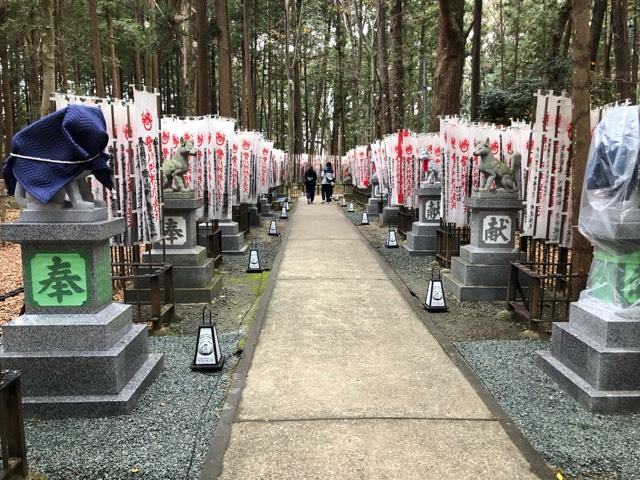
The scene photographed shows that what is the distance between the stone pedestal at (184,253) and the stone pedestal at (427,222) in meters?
5.11

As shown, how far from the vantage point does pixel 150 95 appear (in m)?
6.27

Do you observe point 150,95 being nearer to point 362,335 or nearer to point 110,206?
point 110,206

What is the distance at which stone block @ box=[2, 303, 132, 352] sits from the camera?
390cm

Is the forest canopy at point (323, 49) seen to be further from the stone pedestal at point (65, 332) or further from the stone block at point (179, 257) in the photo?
the stone pedestal at point (65, 332)

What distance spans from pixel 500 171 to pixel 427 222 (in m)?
3.83

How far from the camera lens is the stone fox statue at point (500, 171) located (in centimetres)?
740

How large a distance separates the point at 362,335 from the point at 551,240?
273cm

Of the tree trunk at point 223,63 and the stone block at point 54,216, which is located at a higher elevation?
the tree trunk at point 223,63

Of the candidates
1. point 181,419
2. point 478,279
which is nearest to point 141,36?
point 478,279

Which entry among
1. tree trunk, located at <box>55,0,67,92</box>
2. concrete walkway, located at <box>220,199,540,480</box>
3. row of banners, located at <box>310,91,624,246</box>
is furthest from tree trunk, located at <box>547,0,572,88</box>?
tree trunk, located at <box>55,0,67,92</box>

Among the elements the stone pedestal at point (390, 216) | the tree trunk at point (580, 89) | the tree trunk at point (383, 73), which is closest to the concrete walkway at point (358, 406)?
the tree trunk at point (580, 89)

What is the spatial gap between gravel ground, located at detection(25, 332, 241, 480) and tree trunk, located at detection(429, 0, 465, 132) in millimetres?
8879

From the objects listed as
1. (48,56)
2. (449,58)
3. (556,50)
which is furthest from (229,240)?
(556,50)

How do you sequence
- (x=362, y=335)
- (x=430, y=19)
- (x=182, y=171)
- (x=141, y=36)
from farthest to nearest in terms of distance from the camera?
(x=430, y=19), (x=141, y=36), (x=182, y=171), (x=362, y=335)
